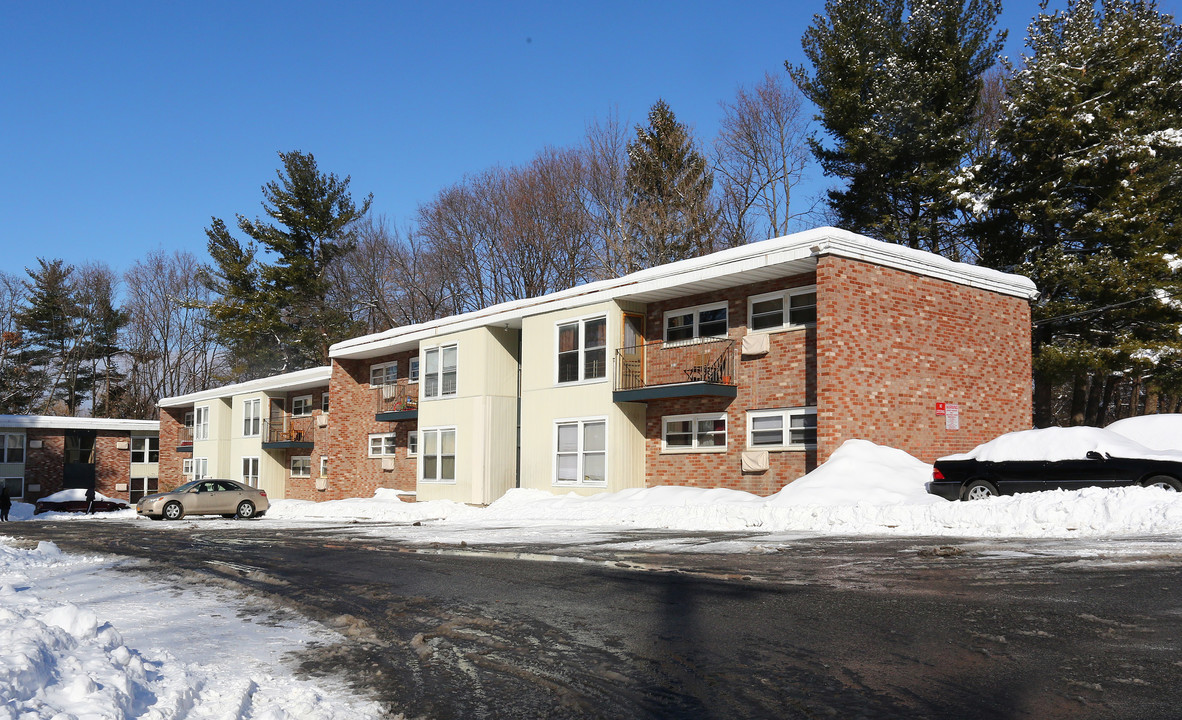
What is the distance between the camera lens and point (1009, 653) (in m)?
6.70

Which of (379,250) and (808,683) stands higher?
(379,250)

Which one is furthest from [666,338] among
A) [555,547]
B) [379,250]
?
[379,250]

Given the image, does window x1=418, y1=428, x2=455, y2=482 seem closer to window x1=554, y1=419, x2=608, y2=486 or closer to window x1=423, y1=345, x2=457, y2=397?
window x1=423, y1=345, x2=457, y2=397

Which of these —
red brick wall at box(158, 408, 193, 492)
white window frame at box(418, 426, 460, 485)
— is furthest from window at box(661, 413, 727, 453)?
red brick wall at box(158, 408, 193, 492)

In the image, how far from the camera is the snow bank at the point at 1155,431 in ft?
59.3

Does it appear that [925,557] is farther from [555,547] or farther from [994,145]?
[994,145]

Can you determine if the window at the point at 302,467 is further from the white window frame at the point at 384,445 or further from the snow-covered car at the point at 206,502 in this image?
the snow-covered car at the point at 206,502

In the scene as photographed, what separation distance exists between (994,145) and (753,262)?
14846 millimetres

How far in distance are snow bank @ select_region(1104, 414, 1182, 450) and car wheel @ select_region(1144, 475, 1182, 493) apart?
191 cm

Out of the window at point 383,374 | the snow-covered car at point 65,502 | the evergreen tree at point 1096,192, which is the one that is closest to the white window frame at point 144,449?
the snow-covered car at point 65,502

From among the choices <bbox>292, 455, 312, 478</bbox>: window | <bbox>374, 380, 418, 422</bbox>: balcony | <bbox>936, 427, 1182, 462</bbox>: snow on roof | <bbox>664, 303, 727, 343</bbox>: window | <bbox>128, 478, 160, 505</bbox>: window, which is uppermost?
<bbox>664, 303, 727, 343</bbox>: window

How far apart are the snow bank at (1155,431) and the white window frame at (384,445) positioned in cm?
2612

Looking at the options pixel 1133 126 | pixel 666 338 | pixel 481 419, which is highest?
pixel 1133 126

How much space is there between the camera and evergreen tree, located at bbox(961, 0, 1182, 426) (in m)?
29.7
